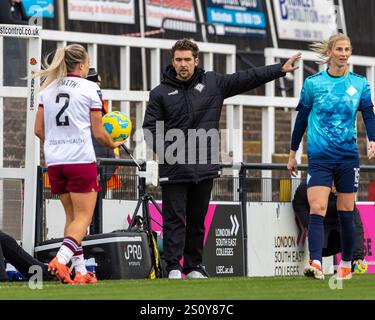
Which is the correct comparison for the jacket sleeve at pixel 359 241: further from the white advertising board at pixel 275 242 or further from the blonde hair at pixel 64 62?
the blonde hair at pixel 64 62

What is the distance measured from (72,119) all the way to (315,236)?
2311 mm

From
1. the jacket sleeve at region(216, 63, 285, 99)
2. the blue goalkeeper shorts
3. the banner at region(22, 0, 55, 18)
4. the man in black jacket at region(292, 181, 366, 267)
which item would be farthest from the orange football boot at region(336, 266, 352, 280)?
the banner at region(22, 0, 55, 18)

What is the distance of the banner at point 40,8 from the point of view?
2153 centimetres

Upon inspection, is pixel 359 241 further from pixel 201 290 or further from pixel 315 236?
pixel 201 290

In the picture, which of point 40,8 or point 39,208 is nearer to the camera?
point 39,208

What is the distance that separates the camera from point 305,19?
28469 millimetres

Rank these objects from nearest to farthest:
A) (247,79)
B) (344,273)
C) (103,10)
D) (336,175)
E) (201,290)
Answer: (201,290), (336,175), (344,273), (247,79), (103,10)

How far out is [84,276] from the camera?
13867 mm

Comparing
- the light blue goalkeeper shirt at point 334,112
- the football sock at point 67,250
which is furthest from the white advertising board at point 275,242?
the football sock at point 67,250

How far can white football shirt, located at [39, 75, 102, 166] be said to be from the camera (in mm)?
13625

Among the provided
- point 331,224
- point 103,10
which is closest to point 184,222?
point 331,224

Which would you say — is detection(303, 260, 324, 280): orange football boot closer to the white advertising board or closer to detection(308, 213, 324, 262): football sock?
detection(308, 213, 324, 262): football sock

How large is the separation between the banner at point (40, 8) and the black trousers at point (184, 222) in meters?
6.68
